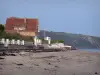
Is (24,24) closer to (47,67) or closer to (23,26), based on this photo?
(23,26)

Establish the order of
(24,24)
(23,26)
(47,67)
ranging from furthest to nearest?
1. (24,24)
2. (23,26)
3. (47,67)

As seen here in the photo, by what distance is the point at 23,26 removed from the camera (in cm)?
9094

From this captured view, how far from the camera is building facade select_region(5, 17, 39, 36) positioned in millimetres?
90938

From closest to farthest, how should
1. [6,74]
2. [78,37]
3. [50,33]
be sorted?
[6,74] < [50,33] < [78,37]

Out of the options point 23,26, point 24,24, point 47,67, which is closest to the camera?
point 47,67

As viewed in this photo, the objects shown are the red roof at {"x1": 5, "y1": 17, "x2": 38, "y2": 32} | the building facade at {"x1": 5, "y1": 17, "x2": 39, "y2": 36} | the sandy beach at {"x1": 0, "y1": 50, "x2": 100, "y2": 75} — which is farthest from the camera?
the red roof at {"x1": 5, "y1": 17, "x2": 38, "y2": 32}

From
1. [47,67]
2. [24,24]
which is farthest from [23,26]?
[47,67]

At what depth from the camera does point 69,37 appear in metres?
171

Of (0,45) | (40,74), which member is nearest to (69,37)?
(0,45)

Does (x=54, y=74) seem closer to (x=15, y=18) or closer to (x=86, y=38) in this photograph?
(x=15, y=18)

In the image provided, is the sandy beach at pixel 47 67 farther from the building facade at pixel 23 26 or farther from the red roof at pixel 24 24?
the red roof at pixel 24 24

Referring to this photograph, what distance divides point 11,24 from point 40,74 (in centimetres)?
8056

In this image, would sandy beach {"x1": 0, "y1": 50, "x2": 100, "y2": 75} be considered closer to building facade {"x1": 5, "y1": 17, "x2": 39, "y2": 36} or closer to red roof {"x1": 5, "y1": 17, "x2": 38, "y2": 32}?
building facade {"x1": 5, "y1": 17, "x2": 39, "y2": 36}

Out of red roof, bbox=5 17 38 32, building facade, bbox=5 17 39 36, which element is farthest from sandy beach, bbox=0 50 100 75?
red roof, bbox=5 17 38 32
